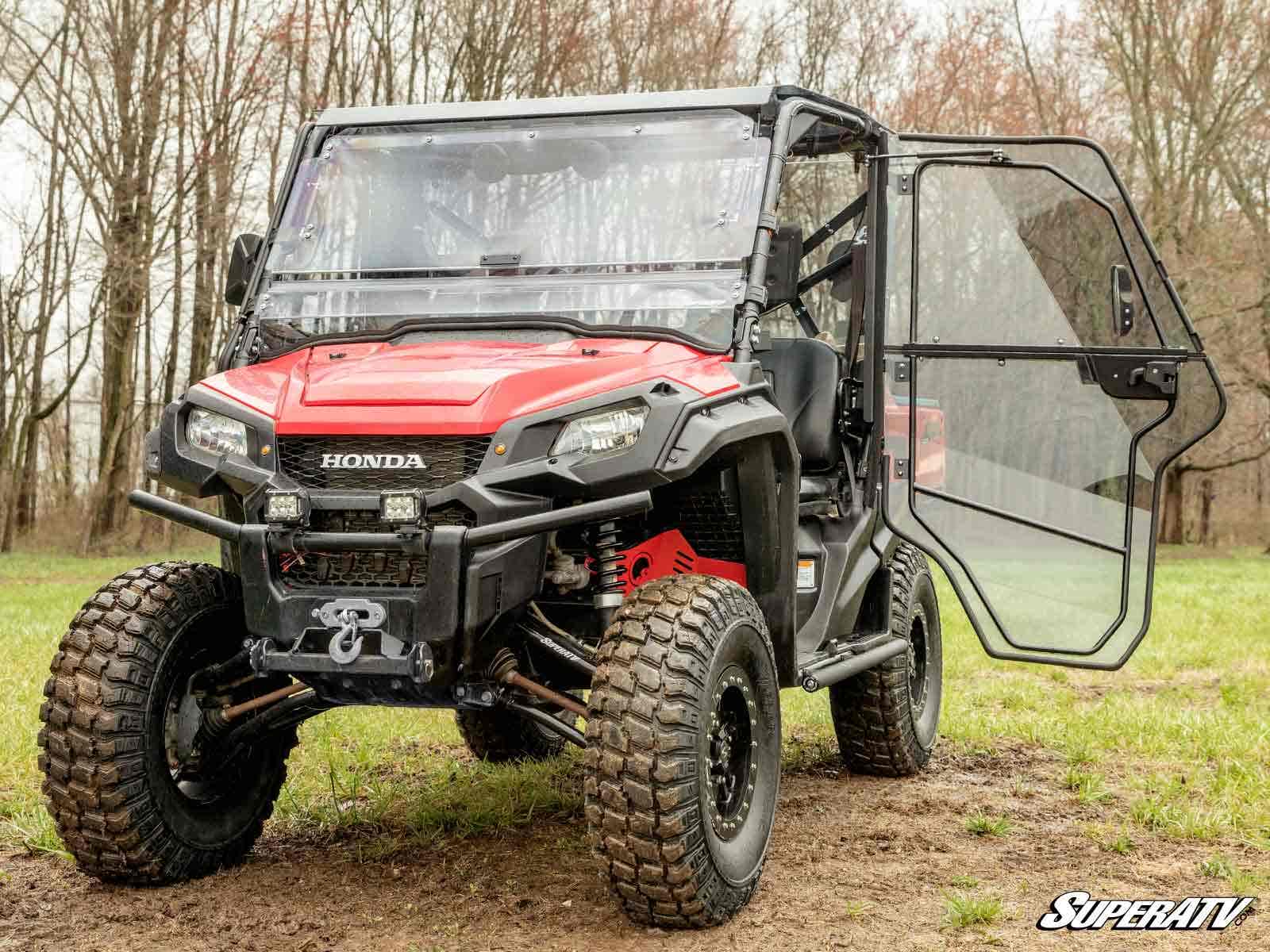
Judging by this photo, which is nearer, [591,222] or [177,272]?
[591,222]

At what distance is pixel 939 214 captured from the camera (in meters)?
5.45

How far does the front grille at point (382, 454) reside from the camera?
4117 millimetres

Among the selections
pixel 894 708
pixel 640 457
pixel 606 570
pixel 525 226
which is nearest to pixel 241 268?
pixel 525 226

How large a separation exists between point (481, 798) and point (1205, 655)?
245 inches

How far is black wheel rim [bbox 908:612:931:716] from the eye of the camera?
674cm

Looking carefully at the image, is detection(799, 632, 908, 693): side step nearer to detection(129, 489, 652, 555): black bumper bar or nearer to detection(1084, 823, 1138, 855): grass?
detection(1084, 823, 1138, 855): grass

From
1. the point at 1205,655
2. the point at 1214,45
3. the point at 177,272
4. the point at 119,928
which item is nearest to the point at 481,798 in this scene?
the point at 119,928

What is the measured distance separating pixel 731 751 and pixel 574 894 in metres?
0.65

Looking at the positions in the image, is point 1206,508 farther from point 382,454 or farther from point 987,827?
point 382,454

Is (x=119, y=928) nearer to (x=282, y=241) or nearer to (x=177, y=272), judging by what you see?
(x=282, y=241)

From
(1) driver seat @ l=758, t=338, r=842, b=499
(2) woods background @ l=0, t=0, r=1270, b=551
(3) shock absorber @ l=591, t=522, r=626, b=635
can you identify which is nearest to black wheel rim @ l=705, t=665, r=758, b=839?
(3) shock absorber @ l=591, t=522, r=626, b=635

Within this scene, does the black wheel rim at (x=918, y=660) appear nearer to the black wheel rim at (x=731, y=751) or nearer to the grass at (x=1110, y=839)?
the grass at (x=1110, y=839)

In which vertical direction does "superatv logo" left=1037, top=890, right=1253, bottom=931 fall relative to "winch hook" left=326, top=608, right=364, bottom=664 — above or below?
below

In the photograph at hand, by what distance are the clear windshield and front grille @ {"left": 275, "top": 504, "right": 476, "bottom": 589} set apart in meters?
A: 1.00
